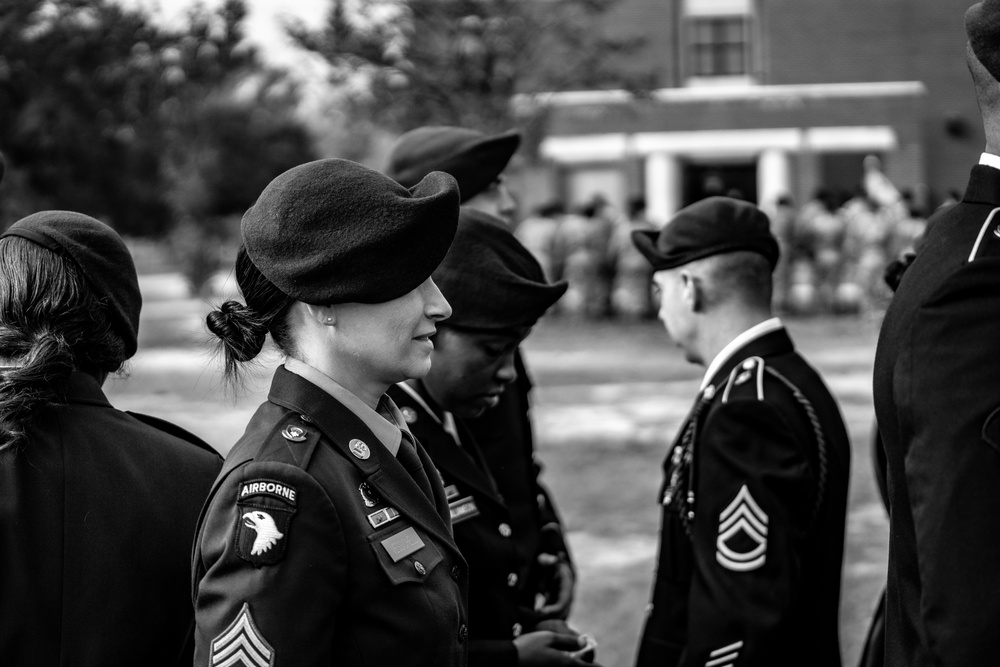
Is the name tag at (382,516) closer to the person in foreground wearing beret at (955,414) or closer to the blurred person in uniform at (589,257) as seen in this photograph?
the person in foreground wearing beret at (955,414)

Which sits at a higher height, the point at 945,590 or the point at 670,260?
the point at 670,260

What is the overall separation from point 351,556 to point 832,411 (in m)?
1.66

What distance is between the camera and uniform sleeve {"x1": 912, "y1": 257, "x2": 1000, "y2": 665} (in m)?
1.84

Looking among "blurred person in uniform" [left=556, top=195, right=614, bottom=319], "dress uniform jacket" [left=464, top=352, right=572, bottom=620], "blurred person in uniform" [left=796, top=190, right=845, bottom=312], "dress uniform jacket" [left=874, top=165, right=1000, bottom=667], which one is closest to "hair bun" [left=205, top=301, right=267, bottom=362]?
"dress uniform jacket" [left=874, top=165, right=1000, bottom=667]

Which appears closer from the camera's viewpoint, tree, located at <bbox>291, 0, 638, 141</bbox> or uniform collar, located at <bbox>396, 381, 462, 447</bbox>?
uniform collar, located at <bbox>396, 381, 462, 447</bbox>

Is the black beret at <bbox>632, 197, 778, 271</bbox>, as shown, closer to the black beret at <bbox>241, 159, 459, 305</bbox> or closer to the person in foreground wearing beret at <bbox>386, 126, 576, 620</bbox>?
the person in foreground wearing beret at <bbox>386, 126, 576, 620</bbox>

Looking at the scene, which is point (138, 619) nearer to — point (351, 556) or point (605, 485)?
point (351, 556)

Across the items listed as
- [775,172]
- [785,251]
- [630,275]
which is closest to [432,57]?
[630,275]

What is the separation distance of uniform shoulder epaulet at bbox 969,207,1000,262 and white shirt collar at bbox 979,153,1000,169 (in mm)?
88

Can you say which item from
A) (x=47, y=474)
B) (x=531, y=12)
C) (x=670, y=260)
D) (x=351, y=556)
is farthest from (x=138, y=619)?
(x=531, y=12)

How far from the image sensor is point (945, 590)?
6.12ft

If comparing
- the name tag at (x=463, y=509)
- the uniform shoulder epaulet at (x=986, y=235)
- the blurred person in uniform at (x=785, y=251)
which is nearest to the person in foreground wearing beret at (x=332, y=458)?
the name tag at (x=463, y=509)

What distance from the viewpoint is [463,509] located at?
277 cm

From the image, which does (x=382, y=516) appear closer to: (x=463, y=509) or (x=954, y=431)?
(x=463, y=509)
